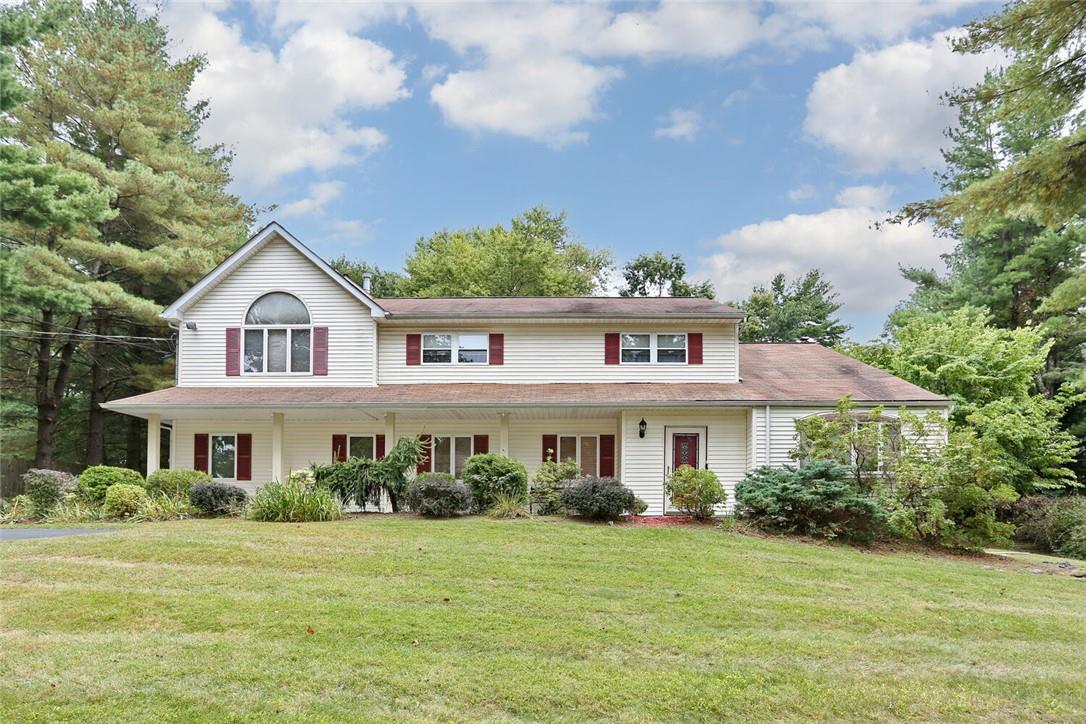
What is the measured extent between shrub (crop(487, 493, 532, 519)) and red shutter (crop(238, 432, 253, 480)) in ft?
26.2

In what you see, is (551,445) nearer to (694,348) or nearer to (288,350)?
(694,348)

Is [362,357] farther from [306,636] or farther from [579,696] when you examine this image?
[579,696]

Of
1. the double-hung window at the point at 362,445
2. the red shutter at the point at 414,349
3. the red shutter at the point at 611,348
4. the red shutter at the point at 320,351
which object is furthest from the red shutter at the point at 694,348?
the red shutter at the point at 320,351

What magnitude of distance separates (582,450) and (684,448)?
2.96 meters

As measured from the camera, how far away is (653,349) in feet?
61.5

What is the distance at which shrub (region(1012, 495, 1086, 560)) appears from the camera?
15.5 metres

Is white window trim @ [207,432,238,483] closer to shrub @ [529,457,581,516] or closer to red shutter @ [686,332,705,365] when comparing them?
shrub @ [529,457,581,516]

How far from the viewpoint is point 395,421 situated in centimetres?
1812

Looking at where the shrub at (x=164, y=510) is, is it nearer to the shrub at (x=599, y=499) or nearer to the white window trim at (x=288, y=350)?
the white window trim at (x=288, y=350)

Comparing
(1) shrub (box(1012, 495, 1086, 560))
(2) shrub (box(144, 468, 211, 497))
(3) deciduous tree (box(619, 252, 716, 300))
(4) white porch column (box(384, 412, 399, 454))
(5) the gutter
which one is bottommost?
(1) shrub (box(1012, 495, 1086, 560))

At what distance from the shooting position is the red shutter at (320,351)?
18312 millimetres

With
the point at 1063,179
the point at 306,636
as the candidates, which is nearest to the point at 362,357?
the point at 306,636

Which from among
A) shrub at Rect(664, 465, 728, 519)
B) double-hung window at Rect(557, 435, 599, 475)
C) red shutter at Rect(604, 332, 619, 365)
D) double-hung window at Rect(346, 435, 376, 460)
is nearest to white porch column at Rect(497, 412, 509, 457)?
double-hung window at Rect(557, 435, 599, 475)

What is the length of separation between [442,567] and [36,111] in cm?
2393
